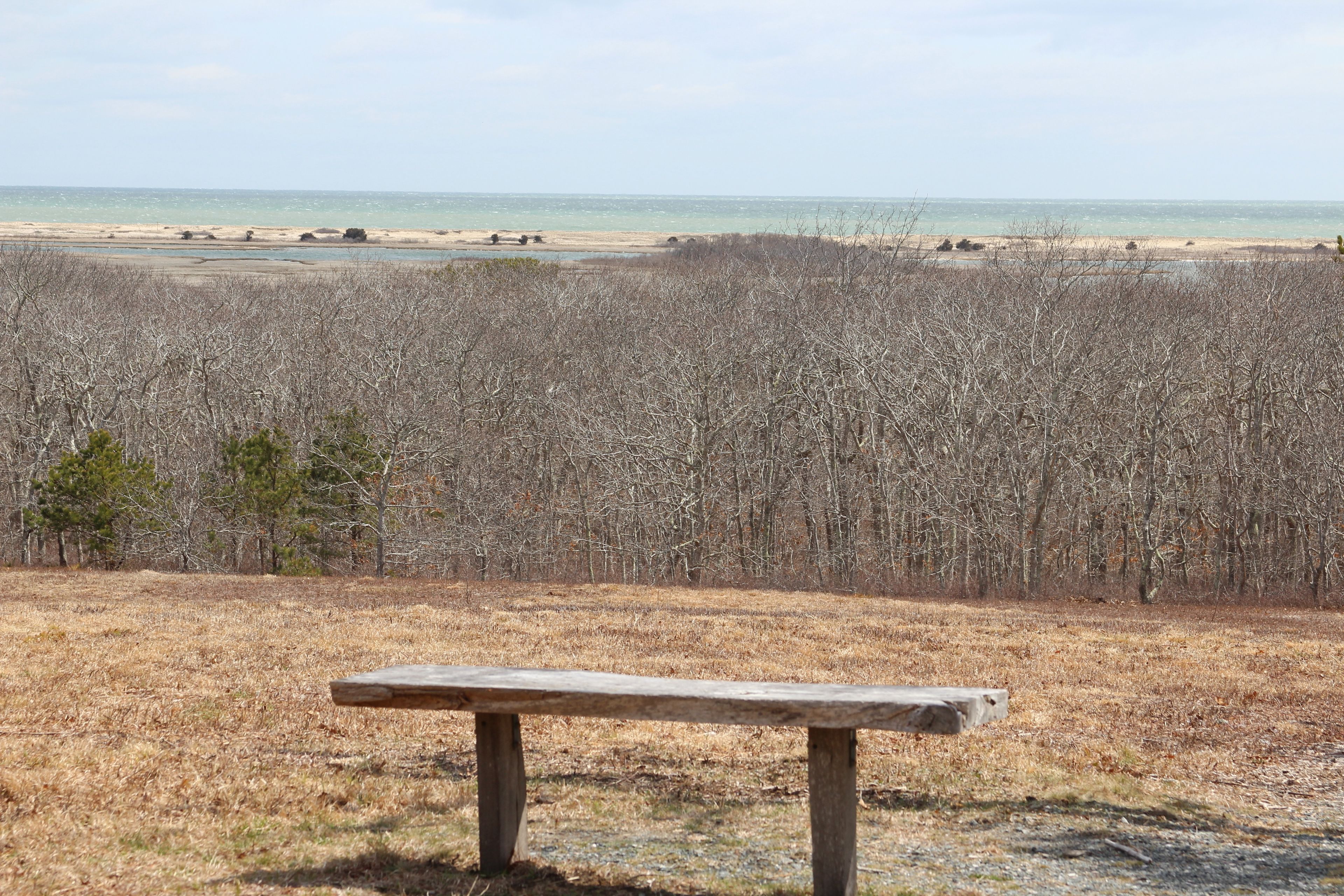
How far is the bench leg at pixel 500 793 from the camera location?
16.9 ft

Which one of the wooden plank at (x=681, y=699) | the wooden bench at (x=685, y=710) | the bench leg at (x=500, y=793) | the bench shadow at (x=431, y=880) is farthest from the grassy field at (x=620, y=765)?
the wooden plank at (x=681, y=699)

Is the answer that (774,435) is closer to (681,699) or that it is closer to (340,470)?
(340,470)

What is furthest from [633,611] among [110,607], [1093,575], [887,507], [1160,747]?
[1093,575]

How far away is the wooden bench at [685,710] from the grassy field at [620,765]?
14.5 inches

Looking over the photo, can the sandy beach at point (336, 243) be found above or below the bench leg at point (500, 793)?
above

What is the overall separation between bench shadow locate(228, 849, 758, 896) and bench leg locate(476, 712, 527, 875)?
0.29ft

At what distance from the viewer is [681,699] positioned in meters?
4.71

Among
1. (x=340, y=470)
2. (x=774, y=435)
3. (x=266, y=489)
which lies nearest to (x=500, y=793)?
(x=266, y=489)

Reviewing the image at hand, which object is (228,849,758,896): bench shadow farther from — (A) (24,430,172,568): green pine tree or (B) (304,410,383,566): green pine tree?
(B) (304,410,383,566): green pine tree

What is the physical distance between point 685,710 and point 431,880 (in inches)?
55.7

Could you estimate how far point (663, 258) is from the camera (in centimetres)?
7762

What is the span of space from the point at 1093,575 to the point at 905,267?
15.4 m

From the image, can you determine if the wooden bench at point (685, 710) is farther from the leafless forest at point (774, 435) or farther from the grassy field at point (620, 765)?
the leafless forest at point (774, 435)

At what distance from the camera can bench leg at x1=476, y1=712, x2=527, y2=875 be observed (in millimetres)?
5160
